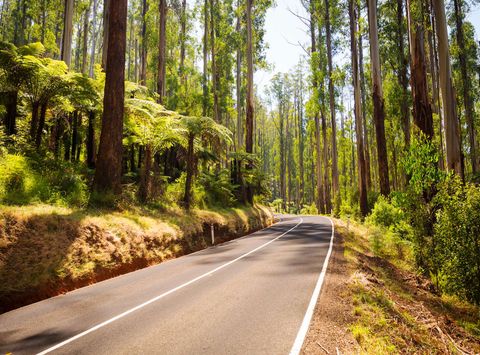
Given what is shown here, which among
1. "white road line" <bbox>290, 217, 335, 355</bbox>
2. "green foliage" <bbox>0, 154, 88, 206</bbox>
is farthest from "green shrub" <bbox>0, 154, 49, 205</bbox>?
"white road line" <bbox>290, 217, 335, 355</bbox>

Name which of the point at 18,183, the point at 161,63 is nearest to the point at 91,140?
the point at 18,183

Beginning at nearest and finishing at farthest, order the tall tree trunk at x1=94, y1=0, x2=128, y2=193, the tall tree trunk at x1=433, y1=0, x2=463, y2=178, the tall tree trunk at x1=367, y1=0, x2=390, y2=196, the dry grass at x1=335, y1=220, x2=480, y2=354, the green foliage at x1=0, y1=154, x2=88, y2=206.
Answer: the dry grass at x1=335, y1=220, x2=480, y2=354 → the green foliage at x1=0, y1=154, x2=88, y2=206 → the tall tree trunk at x1=433, y1=0, x2=463, y2=178 → the tall tree trunk at x1=94, y1=0, x2=128, y2=193 → the tall tree trunk at x1=367, y1=0, x2=390, y2=196

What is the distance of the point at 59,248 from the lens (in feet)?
25.4

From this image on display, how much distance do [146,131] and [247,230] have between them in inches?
374

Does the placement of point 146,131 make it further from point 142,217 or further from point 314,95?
point 314,95

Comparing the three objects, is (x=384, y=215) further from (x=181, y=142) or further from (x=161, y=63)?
(x=161, y=63)

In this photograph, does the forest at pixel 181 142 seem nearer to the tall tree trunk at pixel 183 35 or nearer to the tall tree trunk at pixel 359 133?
the tall tree trunk at pixel 359 133

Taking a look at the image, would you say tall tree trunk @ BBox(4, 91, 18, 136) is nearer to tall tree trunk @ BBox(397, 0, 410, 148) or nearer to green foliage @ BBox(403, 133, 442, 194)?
green foliage @ BBox(403, 133, 442, 194)

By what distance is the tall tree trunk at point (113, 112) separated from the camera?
1139 centimetres

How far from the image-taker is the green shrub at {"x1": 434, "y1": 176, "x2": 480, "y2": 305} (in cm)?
797

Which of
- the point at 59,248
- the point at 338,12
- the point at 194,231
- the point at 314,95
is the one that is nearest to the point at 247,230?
the point at 194,231

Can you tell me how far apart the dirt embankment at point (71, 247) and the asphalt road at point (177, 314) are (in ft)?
1.17

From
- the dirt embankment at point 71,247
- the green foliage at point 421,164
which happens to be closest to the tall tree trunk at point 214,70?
the dirt embankment at point 71,247

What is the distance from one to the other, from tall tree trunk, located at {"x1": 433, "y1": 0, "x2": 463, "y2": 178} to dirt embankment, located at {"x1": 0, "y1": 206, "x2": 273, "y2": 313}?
32.7ft
